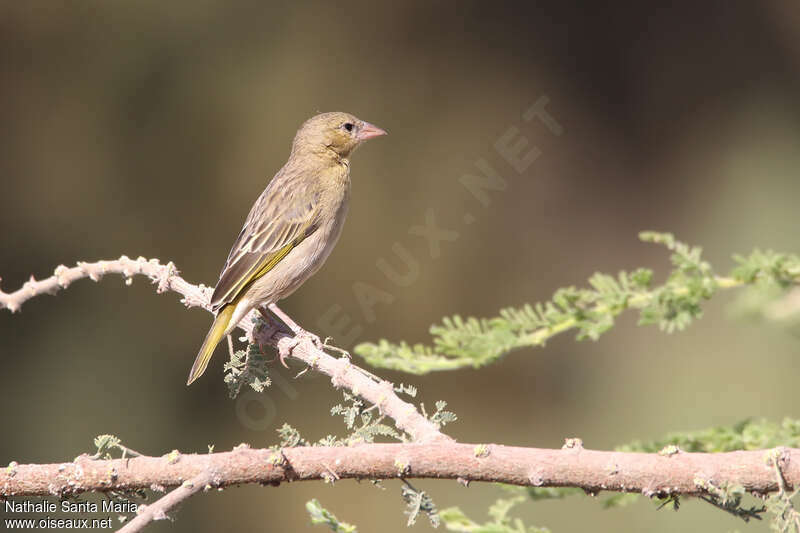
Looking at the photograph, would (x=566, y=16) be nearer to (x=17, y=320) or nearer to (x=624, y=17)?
(x=624, y=17)

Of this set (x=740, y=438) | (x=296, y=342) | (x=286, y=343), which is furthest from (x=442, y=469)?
(x=286, y=343)

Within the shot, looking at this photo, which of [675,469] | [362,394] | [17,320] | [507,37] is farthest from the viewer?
[507,37]

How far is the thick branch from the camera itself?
2125 millimetres

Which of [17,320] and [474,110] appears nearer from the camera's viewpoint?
[17,320]

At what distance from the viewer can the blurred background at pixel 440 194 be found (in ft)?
21.1

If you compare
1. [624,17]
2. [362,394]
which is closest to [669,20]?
[624,17]

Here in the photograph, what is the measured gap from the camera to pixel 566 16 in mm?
7613

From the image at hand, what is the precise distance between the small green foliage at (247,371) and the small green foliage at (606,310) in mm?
297

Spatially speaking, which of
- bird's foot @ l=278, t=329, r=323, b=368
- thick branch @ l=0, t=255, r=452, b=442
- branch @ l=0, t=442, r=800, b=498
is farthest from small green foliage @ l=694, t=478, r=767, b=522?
bird's foot @ l=278, t=329, r=323, b=368

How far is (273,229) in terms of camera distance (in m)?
3.99

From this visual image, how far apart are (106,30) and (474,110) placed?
9.31ft

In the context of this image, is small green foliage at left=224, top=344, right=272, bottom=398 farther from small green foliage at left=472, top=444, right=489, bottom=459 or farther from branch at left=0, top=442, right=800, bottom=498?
small green foliage at left=472, top=444, right=489, bottom=459

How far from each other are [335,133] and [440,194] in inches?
100

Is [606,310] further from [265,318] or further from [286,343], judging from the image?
[265,318]
